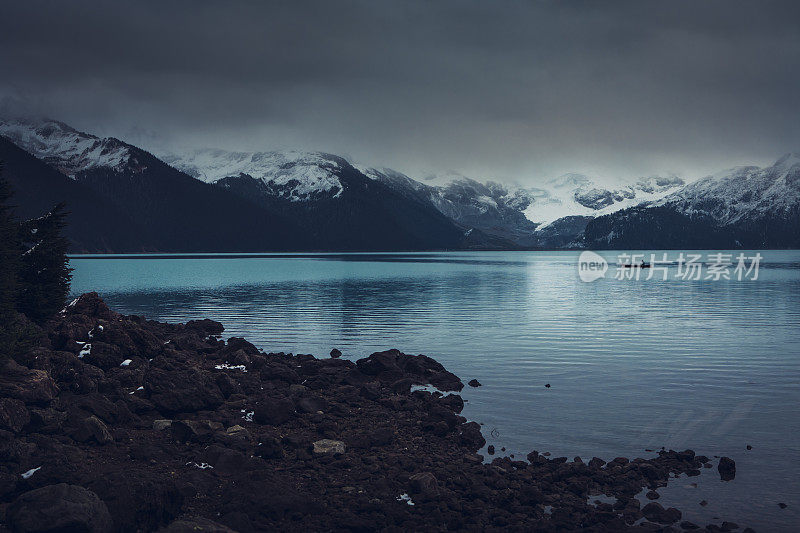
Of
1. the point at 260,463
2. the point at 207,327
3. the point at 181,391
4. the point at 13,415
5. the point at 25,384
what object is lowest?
the point at 207,327

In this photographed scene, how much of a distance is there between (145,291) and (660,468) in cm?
10667

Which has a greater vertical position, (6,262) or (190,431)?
(6,262)

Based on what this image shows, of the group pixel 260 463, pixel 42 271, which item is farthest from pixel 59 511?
pixel 42 271

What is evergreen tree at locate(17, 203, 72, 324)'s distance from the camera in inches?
1339

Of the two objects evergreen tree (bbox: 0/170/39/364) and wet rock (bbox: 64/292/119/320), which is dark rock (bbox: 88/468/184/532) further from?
wet rock (bbox: 64/292/119/320)

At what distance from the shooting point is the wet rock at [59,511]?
47.2ft

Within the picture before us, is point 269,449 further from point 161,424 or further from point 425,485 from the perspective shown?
point 425,485

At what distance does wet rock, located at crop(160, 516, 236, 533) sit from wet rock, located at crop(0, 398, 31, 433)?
8.68m

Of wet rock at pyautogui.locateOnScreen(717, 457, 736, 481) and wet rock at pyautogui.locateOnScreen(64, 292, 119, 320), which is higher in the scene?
wet rock at pyautogui.locateOnScreen(64, 292, 119, 320)

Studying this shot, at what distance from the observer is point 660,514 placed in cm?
1683

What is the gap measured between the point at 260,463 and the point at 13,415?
324 inches

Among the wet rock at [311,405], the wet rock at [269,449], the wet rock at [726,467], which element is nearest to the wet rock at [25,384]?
the wet rock at [269,449]

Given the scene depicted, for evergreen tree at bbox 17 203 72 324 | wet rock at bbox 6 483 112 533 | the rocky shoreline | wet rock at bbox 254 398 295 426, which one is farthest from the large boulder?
evergreen tree at bbox 17 203 72 324

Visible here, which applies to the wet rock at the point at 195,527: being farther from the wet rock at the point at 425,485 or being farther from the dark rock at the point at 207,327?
the dark rock at the point at 207,327
